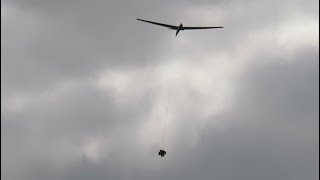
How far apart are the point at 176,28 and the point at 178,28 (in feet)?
6.16

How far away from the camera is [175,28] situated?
181 meters

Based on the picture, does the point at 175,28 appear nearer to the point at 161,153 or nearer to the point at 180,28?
the point at 180,28

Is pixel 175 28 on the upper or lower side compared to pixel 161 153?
upper

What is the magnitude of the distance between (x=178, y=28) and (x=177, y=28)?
1176mm

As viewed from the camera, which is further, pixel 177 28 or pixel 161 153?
pixel 177 28

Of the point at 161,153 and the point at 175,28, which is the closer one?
the point at 161,153

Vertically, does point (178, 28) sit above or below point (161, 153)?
above

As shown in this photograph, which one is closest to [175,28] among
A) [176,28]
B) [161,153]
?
[176,28]

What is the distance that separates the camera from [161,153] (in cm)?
16738

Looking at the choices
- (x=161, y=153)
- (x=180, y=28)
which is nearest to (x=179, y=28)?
(x=180, y=28)

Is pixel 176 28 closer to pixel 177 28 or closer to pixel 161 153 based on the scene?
pixel 177 28

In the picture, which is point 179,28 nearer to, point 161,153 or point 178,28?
point 178,28

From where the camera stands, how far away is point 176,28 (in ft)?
592

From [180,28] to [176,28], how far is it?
341 centimetres
